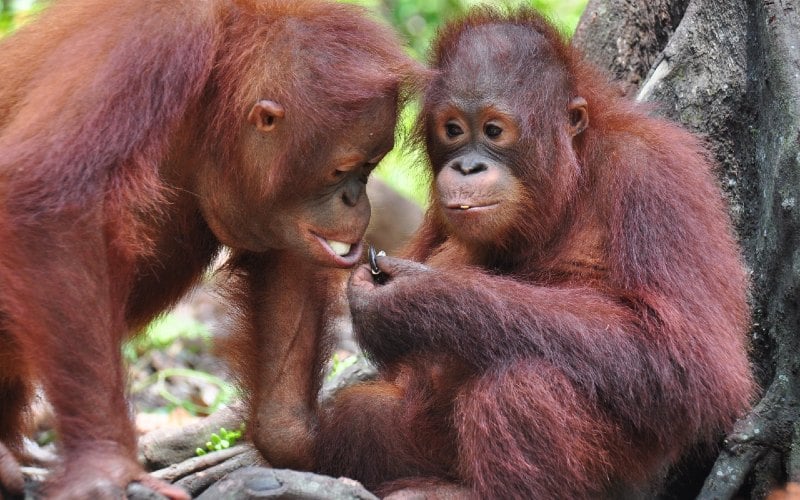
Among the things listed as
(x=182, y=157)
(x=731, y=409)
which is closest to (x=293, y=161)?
(x=182, y=157)

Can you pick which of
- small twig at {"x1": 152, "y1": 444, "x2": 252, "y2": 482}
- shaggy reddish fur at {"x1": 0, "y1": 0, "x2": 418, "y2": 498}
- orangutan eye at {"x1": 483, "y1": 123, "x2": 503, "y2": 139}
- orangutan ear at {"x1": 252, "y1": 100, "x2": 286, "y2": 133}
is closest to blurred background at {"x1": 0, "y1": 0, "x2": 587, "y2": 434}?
small twig at {"x1": 152, "y1": 444, "x2": 252, "y2": 482}

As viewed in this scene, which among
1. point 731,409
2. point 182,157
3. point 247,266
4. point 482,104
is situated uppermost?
point 482,104

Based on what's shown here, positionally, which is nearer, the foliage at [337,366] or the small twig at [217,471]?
the small twig at [217,471]

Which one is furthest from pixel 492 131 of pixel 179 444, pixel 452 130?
pixel 179 444

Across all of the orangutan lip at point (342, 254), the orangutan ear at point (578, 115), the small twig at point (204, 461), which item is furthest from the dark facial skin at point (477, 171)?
the small twig at point (204, 461)

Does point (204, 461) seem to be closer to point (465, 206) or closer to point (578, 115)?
point (465, 206)

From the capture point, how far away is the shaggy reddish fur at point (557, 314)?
338cm

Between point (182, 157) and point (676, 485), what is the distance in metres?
2.25

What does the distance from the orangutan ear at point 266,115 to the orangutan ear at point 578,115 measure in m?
1.03

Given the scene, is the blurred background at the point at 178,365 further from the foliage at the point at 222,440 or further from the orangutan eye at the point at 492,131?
the orangutan eye at the point at 492,131

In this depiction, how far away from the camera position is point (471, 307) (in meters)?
3.50

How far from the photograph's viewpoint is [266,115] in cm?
353

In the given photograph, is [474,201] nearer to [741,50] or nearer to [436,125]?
[436,125]

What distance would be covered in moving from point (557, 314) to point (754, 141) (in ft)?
4.47
